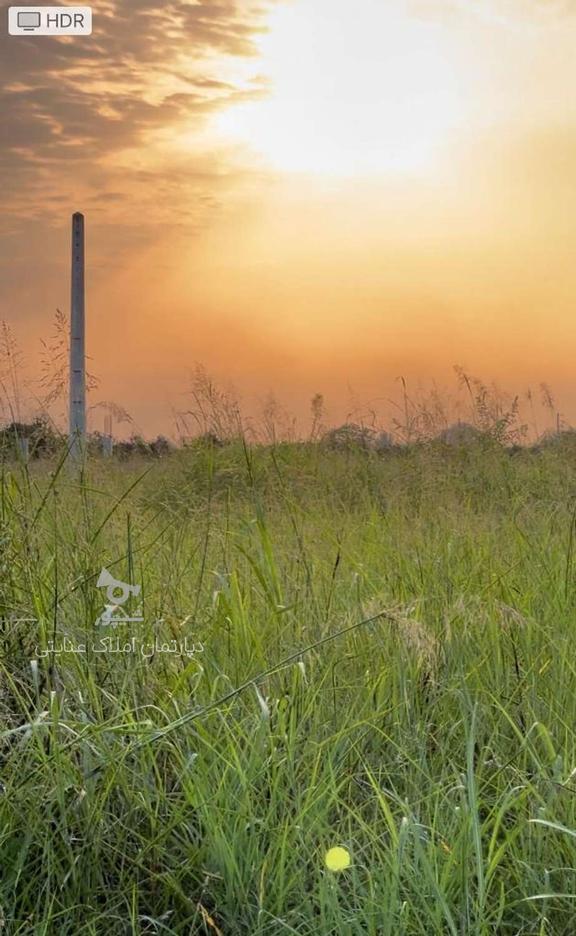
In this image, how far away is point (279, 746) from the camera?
226cm

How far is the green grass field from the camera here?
1.84 m

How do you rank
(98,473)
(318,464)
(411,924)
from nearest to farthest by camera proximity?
(411,924) < (98,473) < (318,464)

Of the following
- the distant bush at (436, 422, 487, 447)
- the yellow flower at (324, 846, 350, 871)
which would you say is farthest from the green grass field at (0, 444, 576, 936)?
the distant bush at (436, 422, 487, 447)

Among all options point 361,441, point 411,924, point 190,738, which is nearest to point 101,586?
point 190,738

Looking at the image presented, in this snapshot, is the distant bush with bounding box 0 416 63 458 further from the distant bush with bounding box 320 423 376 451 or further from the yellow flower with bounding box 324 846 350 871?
the distant bush with bounding box 320 423 376 451

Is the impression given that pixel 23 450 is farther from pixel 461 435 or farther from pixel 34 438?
pixel 461 435

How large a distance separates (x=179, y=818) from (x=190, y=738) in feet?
0.96

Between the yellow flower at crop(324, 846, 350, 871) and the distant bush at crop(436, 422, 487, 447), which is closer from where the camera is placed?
the yellow flower at crop(324, 846, 350, 871)

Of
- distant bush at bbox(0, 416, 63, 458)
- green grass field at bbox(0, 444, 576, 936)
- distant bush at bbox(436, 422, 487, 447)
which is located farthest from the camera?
distant bush at bbox(436, 422, 487, 447)

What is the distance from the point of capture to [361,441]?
20.7 feet

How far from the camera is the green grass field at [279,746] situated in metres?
1.84

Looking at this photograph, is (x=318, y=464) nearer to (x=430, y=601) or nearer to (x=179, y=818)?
(x=430, y=601)

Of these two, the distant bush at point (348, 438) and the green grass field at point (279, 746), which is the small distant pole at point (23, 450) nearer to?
the green grass field at point (279, 746)

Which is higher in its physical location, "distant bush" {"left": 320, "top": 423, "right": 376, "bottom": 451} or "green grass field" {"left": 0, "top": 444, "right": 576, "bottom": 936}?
"distant bush" {"left": 320, "top": 423, "right": 376, "bottom": 451}
